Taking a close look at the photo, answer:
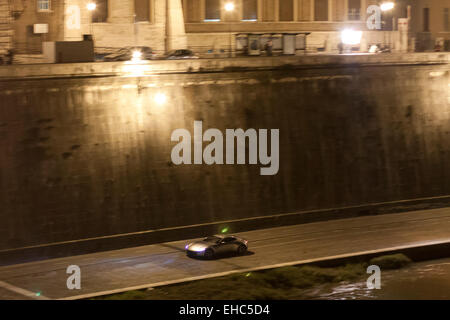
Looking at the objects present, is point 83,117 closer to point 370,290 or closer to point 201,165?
point 201,165

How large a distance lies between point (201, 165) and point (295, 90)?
17.9 feet

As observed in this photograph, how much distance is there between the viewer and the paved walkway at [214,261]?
2388cm

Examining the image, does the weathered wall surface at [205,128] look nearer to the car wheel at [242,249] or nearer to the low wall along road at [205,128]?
the low wall along road at [205,128]

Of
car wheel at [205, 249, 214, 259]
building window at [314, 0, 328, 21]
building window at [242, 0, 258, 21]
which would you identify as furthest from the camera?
building window at [314, 0, 328, 21]

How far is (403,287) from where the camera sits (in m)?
24.3

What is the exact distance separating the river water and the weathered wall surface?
7747mm

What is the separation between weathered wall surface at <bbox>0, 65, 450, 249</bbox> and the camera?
27.3 m

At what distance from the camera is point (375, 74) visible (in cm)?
3516

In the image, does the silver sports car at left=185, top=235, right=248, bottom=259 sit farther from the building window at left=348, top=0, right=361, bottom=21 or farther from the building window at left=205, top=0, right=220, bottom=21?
the building window at left=348, top=0, right=361, bottom=21

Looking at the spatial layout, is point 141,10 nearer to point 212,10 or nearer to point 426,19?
point 212,10

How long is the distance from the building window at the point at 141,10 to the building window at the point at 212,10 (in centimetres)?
493

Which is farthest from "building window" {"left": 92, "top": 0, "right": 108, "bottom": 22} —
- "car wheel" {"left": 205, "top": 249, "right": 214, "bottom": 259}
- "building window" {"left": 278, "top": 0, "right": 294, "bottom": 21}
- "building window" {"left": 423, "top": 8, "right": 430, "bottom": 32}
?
"building window" {"left": 423, "top": 8, "right": 430, "bottom": 32}

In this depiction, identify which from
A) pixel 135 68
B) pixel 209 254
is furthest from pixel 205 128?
pixel 209 254

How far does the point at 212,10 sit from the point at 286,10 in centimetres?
524
